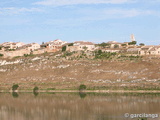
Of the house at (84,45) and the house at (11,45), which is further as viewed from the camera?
the house at (11,45)

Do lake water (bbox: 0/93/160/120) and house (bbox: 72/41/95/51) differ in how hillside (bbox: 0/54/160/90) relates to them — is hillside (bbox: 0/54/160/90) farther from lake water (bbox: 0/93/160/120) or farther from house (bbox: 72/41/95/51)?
lake water (bbox: 0/93/160/120)

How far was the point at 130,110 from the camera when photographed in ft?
164

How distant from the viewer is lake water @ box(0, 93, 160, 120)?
159 feet

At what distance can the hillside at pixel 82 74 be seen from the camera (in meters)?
79.7

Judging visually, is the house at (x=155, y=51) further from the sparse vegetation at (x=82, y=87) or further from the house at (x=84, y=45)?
the sparse vegetation at (x=82, y=87)

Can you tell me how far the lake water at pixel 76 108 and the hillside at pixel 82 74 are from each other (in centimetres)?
1476

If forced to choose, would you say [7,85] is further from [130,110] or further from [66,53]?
[130,110]

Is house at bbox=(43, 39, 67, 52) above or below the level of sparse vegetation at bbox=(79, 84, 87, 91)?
above

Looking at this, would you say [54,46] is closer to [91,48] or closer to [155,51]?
[91,48]

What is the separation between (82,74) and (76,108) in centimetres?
3645

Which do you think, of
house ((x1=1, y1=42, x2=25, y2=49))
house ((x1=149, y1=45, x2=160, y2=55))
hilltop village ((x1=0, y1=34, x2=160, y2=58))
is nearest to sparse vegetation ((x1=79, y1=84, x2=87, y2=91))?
hilltop village ((x1=0, y1=34, x2=160, y2=58))

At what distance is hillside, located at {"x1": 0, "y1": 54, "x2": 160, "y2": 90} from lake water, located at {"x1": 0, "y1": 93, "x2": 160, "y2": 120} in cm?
1476

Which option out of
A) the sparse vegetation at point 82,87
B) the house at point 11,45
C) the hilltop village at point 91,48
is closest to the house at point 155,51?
the hilltop village at point 91,48

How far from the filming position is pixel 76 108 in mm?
55406
